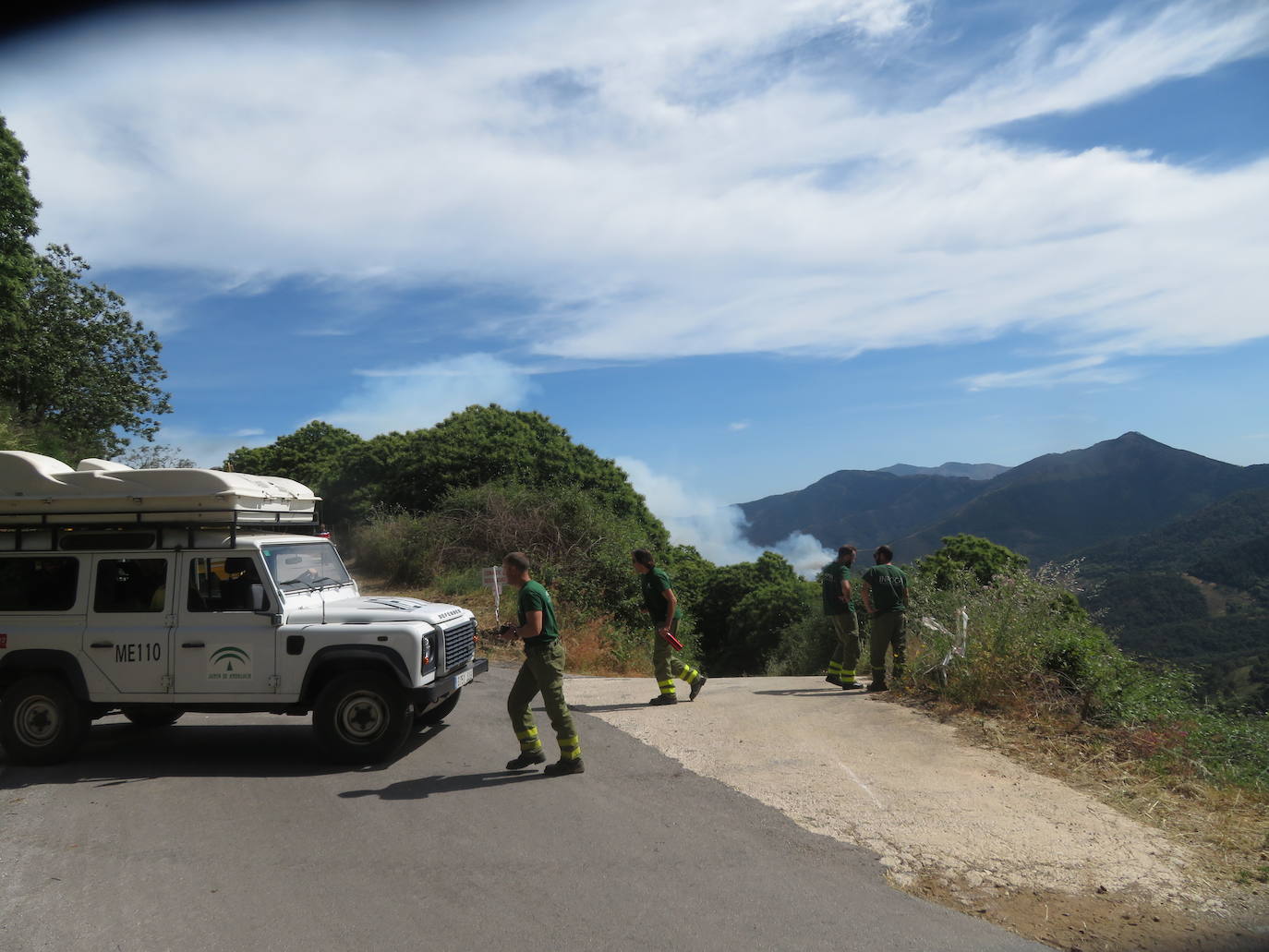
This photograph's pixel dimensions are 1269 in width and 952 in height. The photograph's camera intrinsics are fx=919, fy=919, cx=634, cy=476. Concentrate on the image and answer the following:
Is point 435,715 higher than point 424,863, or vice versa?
point 435,715

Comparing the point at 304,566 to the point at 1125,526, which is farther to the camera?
the point at 1125,526

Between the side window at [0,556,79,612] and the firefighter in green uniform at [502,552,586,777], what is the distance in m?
3.97

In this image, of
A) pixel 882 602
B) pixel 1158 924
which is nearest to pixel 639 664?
pixel 882 602

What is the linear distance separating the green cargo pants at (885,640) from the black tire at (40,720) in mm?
8113

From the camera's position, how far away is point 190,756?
27.3 ft

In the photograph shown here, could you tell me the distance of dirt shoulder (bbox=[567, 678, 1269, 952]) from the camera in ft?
15.5

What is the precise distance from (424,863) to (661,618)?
4.62 m

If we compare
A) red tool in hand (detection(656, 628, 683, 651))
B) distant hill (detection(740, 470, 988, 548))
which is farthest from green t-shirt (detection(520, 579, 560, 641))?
distant hill (detection(740, 470, 988, 548))

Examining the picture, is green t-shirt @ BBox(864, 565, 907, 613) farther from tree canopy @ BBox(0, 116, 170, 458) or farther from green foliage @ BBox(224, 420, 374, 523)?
green foliage @ BBox(224, 420, 374, 523)

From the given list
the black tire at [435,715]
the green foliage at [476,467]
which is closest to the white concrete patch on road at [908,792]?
the black tire at [435,715]

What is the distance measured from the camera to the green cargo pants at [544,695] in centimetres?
729

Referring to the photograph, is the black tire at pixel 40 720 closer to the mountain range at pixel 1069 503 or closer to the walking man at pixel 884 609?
the walking man at pixel 884 609

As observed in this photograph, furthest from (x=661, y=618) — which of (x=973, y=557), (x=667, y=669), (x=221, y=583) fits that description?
(x=973, y=557)

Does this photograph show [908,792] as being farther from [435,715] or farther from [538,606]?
[435,715]
